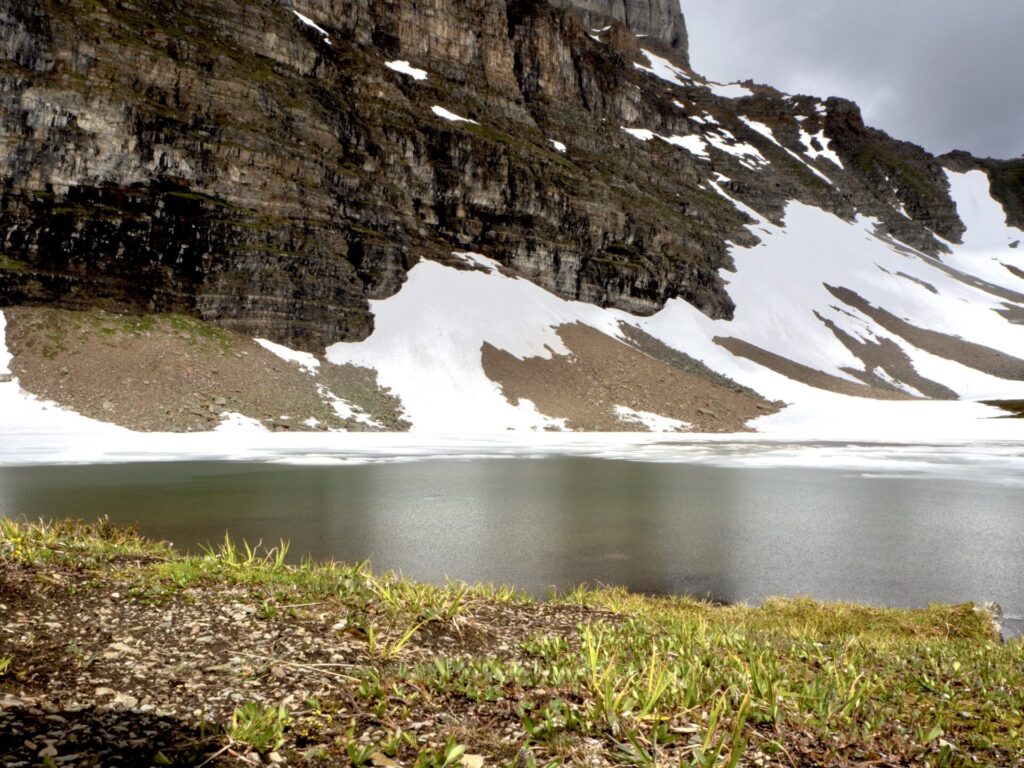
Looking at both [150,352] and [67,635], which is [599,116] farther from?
[67,635]

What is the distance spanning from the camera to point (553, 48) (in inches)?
5032

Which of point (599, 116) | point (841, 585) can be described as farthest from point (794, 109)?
point (841, 585)

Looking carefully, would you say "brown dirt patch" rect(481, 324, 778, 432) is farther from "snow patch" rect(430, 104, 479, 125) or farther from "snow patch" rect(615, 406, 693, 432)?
"snow patch" rect(430, 104, 479, 125)

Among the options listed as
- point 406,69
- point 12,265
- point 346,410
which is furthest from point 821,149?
point 12,265

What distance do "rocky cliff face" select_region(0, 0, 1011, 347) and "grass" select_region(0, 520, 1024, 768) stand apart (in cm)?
6559

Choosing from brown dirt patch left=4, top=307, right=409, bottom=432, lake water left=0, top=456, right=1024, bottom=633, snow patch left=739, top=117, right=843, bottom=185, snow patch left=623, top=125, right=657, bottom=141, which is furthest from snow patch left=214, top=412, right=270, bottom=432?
snow patch left=739, top=117, right=843, bottom=185

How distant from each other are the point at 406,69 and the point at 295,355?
212ft

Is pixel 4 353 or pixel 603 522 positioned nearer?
pixel 603 522

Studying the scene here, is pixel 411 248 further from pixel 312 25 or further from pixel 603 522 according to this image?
pixel 603 522

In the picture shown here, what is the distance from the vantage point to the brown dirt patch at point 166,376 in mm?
48219

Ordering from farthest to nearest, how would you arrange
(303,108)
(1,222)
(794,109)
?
1. (794,109)
2. (303,108)
3. (1,222)

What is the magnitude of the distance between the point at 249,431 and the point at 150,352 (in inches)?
560

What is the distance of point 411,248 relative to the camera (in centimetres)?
8719

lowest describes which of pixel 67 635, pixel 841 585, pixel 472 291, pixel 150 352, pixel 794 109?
pixel 841 585
